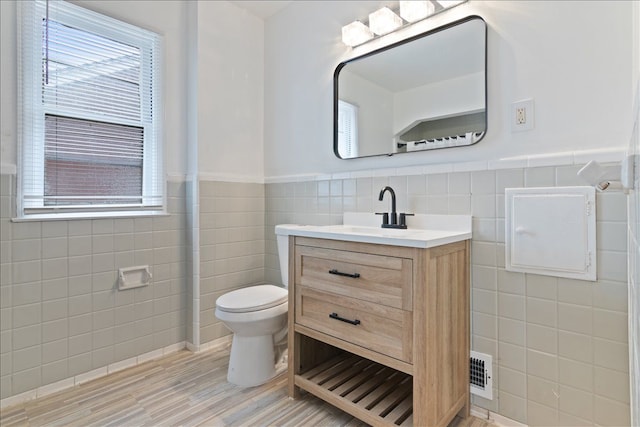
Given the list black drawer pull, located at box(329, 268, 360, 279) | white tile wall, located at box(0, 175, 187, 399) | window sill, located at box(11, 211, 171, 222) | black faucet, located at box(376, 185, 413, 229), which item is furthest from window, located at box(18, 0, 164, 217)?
black faucet, located at box(376, 185, 413, 229)

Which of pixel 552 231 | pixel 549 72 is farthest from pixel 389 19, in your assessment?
pixel 552 231

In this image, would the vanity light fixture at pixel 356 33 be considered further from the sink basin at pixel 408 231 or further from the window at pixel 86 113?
the window at pixel 86 113

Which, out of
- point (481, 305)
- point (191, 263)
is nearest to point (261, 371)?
point (191, 263)

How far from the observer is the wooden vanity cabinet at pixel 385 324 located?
1.30 metres

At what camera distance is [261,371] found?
6.26 ft

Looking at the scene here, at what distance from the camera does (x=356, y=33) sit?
1980mm

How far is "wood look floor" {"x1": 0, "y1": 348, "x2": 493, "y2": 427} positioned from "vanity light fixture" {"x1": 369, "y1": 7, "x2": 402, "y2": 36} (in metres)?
2.03

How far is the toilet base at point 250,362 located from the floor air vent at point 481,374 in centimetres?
108

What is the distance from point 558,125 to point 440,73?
24.1 inches

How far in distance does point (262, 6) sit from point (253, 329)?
7.47 feet

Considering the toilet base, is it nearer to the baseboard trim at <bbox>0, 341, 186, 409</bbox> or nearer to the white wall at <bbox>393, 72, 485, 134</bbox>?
the baseboard trim at <bbox>0, 341, 186, 409</bbox>

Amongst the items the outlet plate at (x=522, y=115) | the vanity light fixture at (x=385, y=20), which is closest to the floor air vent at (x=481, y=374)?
the outlet plate at (x=522, y=115)

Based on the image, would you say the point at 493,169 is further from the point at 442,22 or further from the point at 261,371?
the point at 261,371

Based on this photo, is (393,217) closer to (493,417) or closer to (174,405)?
(493,417)
